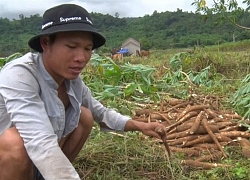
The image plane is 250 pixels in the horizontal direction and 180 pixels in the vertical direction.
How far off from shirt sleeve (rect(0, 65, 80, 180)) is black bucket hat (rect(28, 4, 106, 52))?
19cm

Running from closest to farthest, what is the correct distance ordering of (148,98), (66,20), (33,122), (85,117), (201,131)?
1. (33,122)
2. (66,20)
3. (85,117)
4. (201,131)
5. (148,98)

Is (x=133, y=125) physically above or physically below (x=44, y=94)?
below

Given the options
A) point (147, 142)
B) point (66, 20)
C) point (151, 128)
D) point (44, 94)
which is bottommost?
point (147, 142)

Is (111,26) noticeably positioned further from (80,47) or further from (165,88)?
(80,47)

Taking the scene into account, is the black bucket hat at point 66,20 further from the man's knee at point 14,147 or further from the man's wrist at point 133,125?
the man's wrist at point 133,125

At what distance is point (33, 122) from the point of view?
1496 millimetres

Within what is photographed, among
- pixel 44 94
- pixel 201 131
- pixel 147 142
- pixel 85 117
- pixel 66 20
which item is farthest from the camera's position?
pixel 201 131

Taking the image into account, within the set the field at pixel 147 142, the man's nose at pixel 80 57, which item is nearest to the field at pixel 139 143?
the field at pixel 147 142

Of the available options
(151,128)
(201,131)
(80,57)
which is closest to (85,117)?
(151,128)

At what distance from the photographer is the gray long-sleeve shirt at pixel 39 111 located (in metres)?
1.44

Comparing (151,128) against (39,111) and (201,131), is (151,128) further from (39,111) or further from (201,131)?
(201,131)

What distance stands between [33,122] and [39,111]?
0.23ft

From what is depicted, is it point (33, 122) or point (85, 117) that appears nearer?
point (33, 122)

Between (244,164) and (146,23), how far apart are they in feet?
99.9
